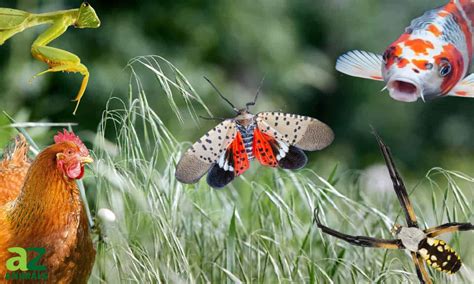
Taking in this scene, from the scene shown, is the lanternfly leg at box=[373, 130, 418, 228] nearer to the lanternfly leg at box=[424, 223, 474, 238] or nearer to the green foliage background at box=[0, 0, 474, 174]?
the lanternfly leg at box=[424, 223, 474, 238]

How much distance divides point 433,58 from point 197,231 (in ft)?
1.23

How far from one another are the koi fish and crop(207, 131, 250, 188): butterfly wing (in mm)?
141

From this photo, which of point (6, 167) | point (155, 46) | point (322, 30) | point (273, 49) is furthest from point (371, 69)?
point (322, 30)

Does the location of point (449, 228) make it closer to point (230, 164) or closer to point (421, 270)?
point (421, 270)

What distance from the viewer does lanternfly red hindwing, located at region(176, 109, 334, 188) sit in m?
0.81

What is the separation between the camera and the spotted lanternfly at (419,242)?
0.77m

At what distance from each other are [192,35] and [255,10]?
0.57 feet

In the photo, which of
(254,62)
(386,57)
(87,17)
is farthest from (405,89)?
(254,62)

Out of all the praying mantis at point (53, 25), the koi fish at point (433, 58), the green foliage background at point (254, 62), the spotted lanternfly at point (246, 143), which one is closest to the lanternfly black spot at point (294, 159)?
the spotted lanternfly at point (246, 143)

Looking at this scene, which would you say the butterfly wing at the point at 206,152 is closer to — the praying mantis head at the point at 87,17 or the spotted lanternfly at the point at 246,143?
the spotted lanternfly at the point at 246,143

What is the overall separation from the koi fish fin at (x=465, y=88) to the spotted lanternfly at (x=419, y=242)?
82mm

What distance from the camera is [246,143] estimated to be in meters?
0.81

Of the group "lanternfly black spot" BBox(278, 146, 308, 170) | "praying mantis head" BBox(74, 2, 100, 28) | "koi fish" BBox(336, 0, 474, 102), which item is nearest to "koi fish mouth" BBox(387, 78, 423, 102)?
"koi fish" BBox(336, 0, 474, 102)

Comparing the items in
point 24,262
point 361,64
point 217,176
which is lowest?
point 24,262
